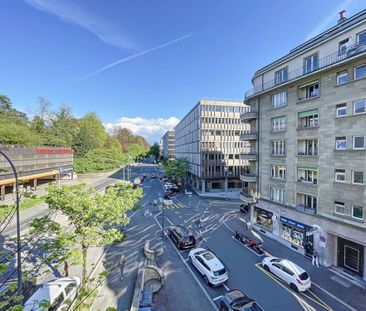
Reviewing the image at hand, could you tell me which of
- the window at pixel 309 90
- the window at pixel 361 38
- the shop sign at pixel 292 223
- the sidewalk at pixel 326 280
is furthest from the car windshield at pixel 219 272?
the window at pixel 361 38

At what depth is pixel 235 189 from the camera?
2018 inches

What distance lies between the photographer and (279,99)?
884 inches

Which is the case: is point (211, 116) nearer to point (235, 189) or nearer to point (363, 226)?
point (235, 189)

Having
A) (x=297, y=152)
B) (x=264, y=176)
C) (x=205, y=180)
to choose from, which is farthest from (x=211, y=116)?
(x=297, y=152)

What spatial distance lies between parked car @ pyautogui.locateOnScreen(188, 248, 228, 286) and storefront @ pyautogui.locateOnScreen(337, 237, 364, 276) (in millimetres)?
9574

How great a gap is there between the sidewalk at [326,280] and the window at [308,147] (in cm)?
886

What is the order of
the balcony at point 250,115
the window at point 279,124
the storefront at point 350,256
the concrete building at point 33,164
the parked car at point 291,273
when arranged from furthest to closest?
the concrete building at point 33,164 → the balcony at point 250,115 → the window at point 279,124 → the storefront at point 350,256 → the parked car at point 291,273

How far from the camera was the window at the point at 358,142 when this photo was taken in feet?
49.6

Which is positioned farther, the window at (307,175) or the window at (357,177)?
the window at (307,175)

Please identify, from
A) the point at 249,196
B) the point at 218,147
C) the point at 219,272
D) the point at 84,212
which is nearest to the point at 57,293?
the point at 84,212

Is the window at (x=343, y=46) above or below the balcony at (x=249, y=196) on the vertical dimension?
above

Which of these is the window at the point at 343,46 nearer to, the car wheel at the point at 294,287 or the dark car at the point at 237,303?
the car wheel at the point at 294,287

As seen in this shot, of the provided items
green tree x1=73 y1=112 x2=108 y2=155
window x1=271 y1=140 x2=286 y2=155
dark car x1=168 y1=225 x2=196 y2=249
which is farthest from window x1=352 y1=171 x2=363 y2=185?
green tree x1=73 y1=112 x2=108 y2=155

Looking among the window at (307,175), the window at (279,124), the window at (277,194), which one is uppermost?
the window at (279,124)
